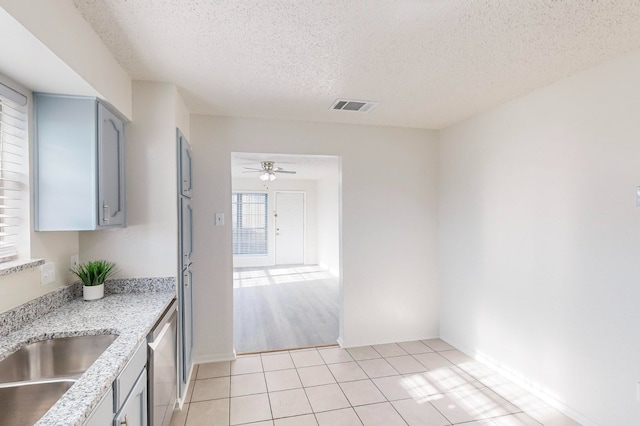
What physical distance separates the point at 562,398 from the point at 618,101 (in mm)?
2061

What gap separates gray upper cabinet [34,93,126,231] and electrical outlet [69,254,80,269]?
1.35 ft

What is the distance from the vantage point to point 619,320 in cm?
197

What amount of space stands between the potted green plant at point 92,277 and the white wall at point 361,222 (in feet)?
3.35

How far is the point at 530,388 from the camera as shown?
8.39 feet

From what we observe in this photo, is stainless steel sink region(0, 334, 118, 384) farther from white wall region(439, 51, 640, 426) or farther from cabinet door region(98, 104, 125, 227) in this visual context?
white wall region(439, 51, 640, 426)

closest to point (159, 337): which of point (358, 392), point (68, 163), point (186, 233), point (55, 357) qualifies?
point (55, 357)

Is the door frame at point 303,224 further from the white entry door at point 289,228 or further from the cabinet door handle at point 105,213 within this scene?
the cabinet door handle at point 105,213

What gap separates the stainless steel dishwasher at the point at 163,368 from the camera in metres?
1.67

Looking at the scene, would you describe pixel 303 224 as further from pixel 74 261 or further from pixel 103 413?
pixel 103 413

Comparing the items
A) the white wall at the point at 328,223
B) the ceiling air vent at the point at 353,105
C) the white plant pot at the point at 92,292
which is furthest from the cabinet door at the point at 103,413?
the white wall at the point at 328,223

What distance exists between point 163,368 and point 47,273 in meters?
0.86

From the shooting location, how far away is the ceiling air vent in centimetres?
282

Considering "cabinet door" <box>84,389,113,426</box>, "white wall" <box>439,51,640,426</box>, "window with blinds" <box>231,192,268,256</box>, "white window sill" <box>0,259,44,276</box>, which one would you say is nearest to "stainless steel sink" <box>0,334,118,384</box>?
"white window sill" <box>0,259,44,276</box>

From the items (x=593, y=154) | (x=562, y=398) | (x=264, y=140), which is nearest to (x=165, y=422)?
(x=264, y=140)
